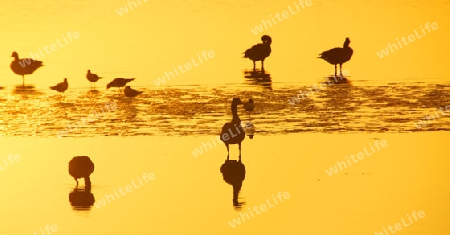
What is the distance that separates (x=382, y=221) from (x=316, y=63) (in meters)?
17.7

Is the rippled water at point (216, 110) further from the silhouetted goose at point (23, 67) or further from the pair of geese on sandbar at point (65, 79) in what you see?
the silhouetted goose at point (23, 67)

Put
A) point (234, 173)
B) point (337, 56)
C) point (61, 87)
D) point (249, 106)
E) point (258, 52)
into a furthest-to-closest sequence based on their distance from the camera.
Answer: point (258, 52), point (337, 56), point (61, 87), point (249, 106), point (234, 173)

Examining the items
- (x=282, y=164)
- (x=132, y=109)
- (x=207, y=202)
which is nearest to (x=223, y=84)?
(x=132, y=109)

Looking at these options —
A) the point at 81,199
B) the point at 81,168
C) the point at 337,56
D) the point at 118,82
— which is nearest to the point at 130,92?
the point at 118,82

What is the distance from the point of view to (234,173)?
19.2 meters

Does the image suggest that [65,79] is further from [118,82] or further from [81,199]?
[81,199]

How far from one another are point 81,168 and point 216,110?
23.8 feet

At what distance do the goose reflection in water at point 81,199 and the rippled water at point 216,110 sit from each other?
463 cm

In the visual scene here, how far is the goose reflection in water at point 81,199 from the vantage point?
1730cm

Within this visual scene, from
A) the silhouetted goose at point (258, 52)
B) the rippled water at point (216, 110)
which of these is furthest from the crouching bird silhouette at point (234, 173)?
the silhouetted goose at point (258, 52)

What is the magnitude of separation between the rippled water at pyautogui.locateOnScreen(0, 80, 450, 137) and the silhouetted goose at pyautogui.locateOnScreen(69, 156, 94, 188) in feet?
14.0

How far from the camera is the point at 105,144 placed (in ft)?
72.3

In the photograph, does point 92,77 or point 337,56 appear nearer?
point 92,77

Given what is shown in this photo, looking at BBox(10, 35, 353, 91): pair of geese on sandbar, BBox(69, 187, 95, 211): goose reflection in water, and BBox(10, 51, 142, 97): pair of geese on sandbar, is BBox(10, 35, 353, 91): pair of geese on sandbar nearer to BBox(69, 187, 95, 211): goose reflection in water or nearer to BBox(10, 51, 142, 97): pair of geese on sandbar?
BBox(10, 51, 142, 97): pair of geese on sandbar
